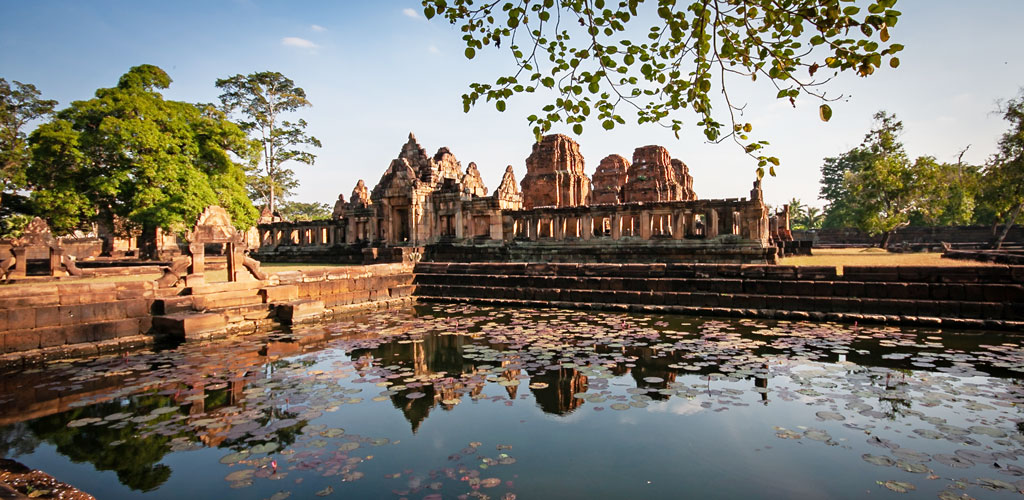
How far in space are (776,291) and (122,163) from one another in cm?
2066

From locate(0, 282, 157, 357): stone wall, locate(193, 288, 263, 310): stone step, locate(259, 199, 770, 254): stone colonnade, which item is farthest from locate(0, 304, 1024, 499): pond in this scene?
locate(259, 199, 770, 254): stone colonnade

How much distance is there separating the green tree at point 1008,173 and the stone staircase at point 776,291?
19139 millimetres

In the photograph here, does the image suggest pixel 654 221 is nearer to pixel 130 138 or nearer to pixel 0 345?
pixel 0 345

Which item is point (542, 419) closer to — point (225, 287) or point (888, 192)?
point (225, 287)

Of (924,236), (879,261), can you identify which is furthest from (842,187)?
(879,261)

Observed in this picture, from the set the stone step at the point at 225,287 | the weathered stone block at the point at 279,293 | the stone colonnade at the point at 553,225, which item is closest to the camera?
the stone step at the point at 225,287

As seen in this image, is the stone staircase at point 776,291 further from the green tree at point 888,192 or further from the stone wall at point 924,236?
the stone wall at point 924,236

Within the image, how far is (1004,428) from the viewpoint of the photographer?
3.91 m

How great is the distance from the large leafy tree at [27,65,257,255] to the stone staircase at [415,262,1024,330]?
11448 mm

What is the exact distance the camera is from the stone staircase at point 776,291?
8.10 m

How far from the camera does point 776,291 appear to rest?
9.59 m

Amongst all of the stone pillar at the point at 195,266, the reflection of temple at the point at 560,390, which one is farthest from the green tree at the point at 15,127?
the reflection of temple at the point at 560,390

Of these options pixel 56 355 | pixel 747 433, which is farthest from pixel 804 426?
pixel 56 355

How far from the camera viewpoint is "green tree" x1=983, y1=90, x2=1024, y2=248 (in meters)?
21.5
